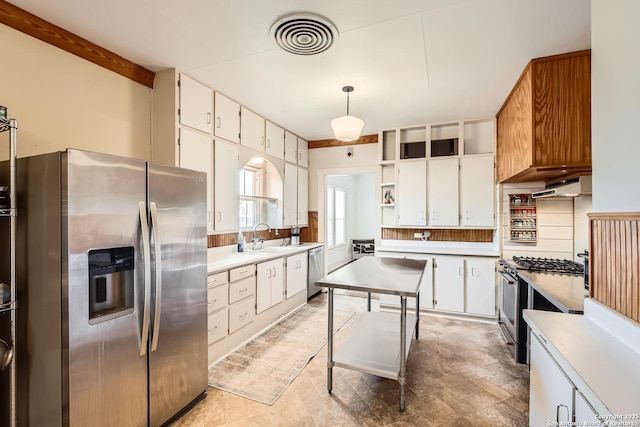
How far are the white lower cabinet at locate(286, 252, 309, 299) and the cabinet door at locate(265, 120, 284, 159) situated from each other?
156cm

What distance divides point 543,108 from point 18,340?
4.05 metres

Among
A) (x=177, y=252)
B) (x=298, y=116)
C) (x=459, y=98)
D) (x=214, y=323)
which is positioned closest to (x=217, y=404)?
(x=214, y=323)

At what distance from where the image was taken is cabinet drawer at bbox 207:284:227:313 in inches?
103

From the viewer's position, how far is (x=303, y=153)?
5.13 metres

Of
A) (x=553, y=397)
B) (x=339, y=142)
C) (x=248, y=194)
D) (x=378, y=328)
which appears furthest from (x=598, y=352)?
(x=339, y=142)

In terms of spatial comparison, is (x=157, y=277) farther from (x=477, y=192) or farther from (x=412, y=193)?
(x=477, y=192)

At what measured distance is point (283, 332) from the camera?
345cm

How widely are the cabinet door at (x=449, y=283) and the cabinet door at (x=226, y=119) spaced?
10.3 feet

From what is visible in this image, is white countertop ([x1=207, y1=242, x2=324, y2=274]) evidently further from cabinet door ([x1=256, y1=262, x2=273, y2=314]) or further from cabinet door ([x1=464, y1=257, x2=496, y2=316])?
cabinet door ([x1=464, y1=257, x2=496, y2=316])

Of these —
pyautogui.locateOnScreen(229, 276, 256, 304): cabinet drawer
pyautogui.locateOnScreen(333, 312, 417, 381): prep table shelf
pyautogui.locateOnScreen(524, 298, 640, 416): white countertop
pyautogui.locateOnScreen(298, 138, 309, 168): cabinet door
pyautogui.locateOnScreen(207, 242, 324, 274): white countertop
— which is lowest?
pyautogui.locateOnScreen(333, 312, 417, 381): prep table shelf

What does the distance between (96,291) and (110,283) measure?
78 mm

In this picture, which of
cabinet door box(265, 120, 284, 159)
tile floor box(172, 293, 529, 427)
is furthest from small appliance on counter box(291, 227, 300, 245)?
tile floor box(172, 293, 529, 427)

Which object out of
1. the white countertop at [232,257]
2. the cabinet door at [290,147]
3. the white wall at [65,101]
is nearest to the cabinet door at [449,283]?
the white countertop at [232,257]

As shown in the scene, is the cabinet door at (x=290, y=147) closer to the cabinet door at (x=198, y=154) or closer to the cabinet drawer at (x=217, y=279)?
the cabinet door at (x=198, y=154)
